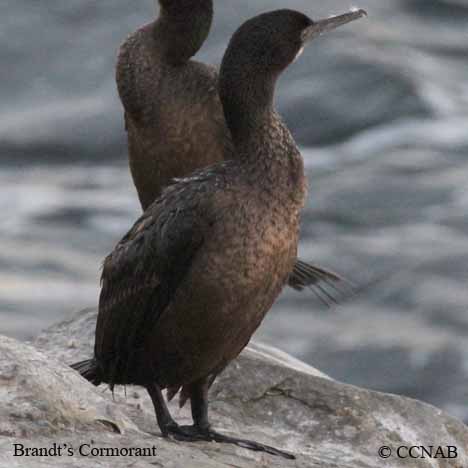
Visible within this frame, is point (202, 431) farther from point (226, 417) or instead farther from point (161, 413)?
point (226, 417)

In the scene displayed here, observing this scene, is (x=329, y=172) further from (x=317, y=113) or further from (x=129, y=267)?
(x=129, y=267)

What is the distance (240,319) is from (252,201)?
430 mm

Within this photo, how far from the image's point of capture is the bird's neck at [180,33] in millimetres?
8094

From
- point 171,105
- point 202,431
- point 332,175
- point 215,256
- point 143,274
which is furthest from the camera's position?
point 332,175

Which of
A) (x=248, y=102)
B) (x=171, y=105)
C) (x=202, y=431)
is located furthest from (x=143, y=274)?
(x=171, y=105)

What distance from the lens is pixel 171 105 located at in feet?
26.0

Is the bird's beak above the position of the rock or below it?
above

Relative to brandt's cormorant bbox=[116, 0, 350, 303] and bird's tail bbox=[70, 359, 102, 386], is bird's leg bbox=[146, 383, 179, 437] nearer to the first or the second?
bird's tail bbox=[70, 359, 102, 386]

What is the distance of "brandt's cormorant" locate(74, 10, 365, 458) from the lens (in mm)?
5816

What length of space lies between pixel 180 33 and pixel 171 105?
0.41 m

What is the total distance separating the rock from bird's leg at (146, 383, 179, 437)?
2.7 inches

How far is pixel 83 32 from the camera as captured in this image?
18484 millimetres

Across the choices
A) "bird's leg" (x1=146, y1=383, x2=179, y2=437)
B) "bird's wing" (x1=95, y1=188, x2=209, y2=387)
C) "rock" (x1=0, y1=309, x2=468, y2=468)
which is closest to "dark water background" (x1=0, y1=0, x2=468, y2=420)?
"rock" (x1=0, y1=309, x2=468, y2=468)

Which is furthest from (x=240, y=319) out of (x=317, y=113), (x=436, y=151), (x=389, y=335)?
(x=317, y=113)
